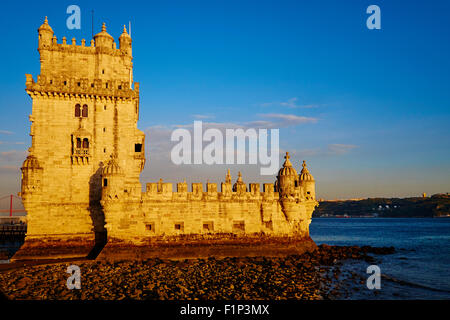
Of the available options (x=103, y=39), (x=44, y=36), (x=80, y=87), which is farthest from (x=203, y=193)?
(x=44, y=36)

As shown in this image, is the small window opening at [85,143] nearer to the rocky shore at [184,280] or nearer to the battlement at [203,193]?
the battlement at [203,193]

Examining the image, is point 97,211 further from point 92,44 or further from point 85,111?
point 92,44

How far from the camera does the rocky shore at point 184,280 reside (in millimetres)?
16516

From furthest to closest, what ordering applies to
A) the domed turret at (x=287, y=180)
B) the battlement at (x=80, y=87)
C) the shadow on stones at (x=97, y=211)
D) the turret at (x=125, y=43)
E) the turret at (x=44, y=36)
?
the turret at (x=125, y=43), the domed turret at (x=287, y=180), the turret at (x=44, y=36), the shadow on stones at (x=97, y=211), the battlement at (x=80, y=87)

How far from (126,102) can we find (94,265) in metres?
13.2

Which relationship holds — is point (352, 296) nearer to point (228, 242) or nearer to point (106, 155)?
point (228, 242)

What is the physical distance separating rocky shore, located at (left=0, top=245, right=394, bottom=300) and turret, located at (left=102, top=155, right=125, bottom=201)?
4.72m

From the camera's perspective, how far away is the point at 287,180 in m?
27.6

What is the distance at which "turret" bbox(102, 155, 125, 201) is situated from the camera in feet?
78.3

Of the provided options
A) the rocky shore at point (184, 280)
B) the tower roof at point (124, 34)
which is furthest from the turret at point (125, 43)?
the rocky shore at point (184, 280)

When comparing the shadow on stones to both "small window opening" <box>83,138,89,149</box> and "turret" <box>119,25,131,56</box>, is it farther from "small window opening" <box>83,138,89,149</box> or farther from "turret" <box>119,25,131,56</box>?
"turret" <box>119,25,131,56</box>

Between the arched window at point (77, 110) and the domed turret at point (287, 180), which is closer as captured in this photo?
the arched window at point (77, 110)

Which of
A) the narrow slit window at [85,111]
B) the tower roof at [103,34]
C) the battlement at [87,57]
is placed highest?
the tower roof at [103,34]

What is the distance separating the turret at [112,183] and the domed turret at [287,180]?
509 inches
